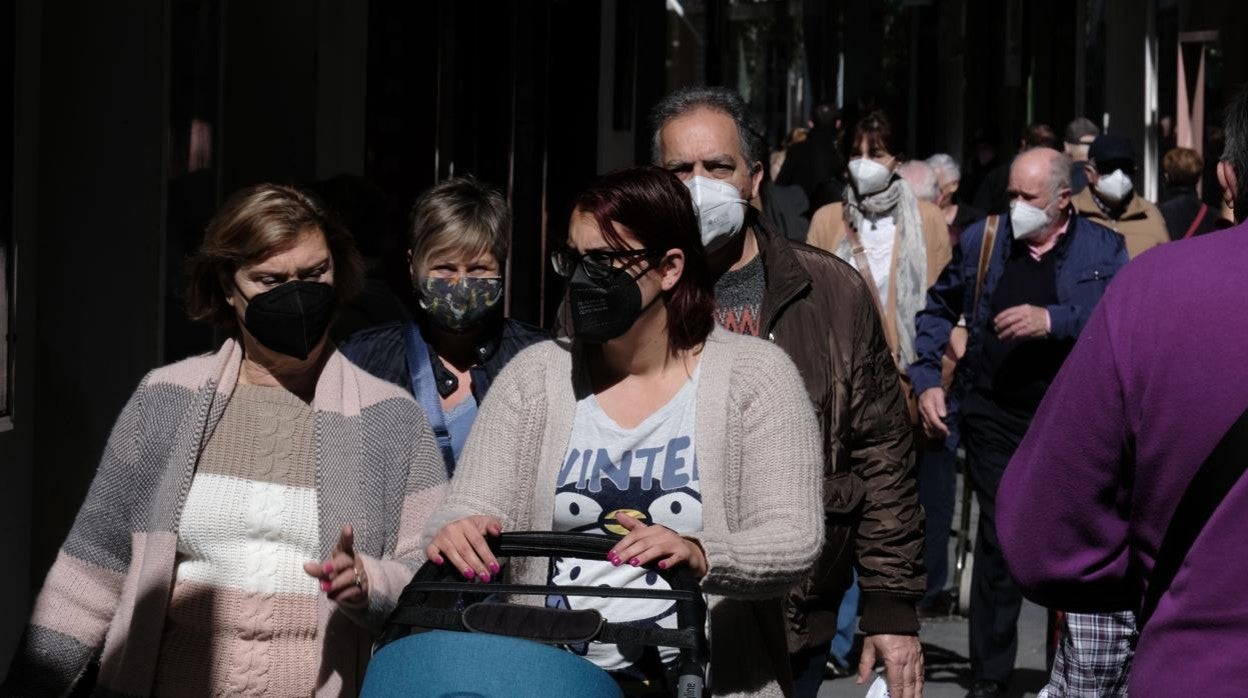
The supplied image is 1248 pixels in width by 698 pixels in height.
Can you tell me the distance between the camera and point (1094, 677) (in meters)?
5.87

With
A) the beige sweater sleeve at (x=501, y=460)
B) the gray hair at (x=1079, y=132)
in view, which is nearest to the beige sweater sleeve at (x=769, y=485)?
the beige sweater sleeve at (x=501, y=460)

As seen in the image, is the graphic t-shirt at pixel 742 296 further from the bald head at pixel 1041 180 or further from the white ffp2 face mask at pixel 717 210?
the bald head at pixel 1041 180

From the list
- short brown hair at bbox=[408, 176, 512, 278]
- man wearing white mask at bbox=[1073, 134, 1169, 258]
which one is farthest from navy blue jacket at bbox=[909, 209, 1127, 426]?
short brown hair at bbox=[408, 176, 512, 278]

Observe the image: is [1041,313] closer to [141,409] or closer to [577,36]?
[141,409]

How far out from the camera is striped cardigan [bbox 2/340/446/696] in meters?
4.11

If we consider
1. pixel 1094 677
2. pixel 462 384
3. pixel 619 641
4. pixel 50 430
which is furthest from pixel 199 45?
pixel 619 641

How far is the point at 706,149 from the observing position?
4.89 m

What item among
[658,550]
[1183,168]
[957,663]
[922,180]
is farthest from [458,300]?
[1183,168]

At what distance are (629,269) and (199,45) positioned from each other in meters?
4.30

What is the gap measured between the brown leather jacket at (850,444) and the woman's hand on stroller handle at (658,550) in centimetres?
117

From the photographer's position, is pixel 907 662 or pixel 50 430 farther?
pixel 50 430

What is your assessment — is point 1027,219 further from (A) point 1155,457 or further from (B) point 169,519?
(A) point 1155,457

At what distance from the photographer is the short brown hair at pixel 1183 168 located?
1365cm

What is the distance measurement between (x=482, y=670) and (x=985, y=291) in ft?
16.7
